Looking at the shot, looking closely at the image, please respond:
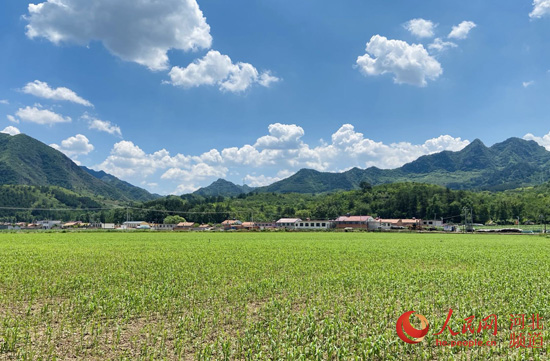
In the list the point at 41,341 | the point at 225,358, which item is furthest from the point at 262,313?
the point at 41,341

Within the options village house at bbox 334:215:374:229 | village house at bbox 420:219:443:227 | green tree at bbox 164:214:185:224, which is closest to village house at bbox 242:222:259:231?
village house at bbox 334:215:374:229

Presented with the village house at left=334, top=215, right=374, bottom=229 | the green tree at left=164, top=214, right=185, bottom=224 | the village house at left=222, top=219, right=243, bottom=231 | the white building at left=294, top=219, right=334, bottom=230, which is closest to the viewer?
the village house at left=334, top=215, right=374, bottom=229

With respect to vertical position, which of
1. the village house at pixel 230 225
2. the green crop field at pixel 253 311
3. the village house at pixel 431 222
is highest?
the green crop field at pixel 253 311

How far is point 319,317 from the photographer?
11531 mm

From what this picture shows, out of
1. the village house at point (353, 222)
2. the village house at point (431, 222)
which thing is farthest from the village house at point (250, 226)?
the village house at point (431, 222)

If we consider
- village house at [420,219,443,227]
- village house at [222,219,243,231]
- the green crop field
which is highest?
the green crop field

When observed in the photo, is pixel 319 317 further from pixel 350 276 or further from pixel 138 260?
pixel 138 260

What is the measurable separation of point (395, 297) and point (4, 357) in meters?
13.6

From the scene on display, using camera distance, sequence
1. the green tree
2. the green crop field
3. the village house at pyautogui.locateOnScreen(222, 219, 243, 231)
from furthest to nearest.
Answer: the green tree < the village house at pyautogui.locateOnScreen(222, 219, 243, 231) < the green crop field

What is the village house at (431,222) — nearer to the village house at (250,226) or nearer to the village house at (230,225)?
the village house at (250,226)

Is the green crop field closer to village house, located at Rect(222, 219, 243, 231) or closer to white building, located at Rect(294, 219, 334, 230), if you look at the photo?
white building, located at Rect(294, 219, 334, 230)

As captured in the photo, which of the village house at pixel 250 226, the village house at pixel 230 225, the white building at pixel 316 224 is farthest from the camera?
the village house at pixel 230 225

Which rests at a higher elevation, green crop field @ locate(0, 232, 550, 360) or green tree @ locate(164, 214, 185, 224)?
green crop field @ locate(0, 232, 550, 360)

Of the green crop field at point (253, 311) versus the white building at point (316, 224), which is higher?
the green crop field at point (253, 311)
